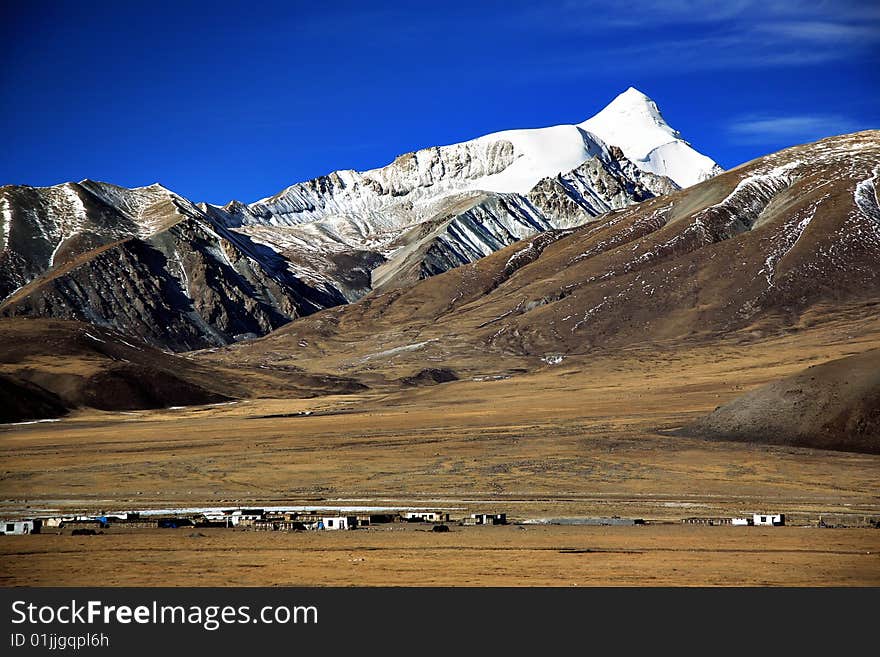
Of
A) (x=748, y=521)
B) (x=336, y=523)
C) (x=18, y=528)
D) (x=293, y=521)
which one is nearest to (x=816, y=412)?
(x=748, y=521)

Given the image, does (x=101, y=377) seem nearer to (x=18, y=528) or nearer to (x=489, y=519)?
(x=18, y=528)

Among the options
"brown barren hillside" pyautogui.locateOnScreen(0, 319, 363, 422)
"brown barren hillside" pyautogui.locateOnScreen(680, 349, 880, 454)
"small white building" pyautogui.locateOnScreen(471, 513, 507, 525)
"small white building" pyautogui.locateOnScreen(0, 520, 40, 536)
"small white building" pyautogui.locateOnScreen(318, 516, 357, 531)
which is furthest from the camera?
"brown barren hillside" pyautogui.locateOnScreen(0, 319, 363, 422)

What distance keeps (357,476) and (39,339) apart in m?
93.6

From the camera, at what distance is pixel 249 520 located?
140ft

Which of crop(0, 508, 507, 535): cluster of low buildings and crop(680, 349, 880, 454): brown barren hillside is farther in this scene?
crop(680, 349, 880, 454): brown barren hillside

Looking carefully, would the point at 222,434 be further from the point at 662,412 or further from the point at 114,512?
the point at 114,512

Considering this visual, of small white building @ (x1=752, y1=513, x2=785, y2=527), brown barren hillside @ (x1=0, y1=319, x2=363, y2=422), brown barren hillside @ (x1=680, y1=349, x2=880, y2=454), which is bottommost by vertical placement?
small white building @ (x1=752, y1=513, x2=785, y2=527)

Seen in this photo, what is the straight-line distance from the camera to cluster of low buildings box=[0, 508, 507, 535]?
41062 millimetres

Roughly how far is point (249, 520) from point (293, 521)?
75.8 inches

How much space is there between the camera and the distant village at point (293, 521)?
135 feet

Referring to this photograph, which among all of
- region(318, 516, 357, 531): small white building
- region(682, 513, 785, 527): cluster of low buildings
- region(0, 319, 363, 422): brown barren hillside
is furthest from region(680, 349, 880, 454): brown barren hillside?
region(0, 319, 363, 422): brown barren hillside

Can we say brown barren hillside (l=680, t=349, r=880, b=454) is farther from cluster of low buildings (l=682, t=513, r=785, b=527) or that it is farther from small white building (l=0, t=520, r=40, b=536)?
small white building (l=0, t=520, r=40, b=536)

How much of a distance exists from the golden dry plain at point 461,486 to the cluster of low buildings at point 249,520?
1.67 m

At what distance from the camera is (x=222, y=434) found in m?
91.1
